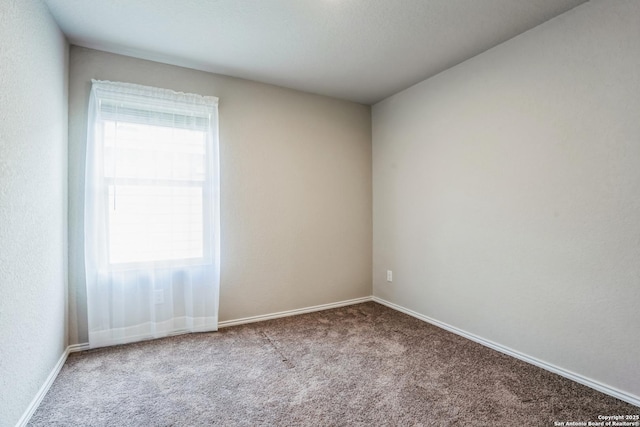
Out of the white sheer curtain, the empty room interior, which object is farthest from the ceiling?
the white sheer curtain

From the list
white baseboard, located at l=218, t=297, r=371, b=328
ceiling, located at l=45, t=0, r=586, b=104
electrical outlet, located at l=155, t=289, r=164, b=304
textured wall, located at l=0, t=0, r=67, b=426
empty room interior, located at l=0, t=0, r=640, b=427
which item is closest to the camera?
textured wall, located at l=0, t=0, r=67, b=426

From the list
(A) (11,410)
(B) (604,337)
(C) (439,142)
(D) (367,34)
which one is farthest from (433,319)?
(A) (11,410)

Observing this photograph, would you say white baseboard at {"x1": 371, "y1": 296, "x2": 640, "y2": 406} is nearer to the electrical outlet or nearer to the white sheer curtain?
the white sheer curtain

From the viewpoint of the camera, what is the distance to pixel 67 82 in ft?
8.04

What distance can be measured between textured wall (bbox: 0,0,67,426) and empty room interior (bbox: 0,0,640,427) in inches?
0.8

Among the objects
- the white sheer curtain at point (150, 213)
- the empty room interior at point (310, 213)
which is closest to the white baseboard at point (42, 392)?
the empty room interior at point (310, 213)

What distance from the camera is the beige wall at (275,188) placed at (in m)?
2.53

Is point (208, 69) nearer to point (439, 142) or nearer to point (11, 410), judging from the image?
→ point (439, 142)

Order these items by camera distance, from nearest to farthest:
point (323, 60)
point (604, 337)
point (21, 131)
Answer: point (21, 131), point (604, 337), point (323, 60)

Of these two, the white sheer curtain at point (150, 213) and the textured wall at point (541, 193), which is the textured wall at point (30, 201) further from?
the textured wall at point (541, 193)

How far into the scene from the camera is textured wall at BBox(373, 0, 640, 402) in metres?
1.85

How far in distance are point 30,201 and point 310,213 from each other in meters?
2.36

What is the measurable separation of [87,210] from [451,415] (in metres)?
2.95

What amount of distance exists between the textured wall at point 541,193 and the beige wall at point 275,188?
79 centimetres
